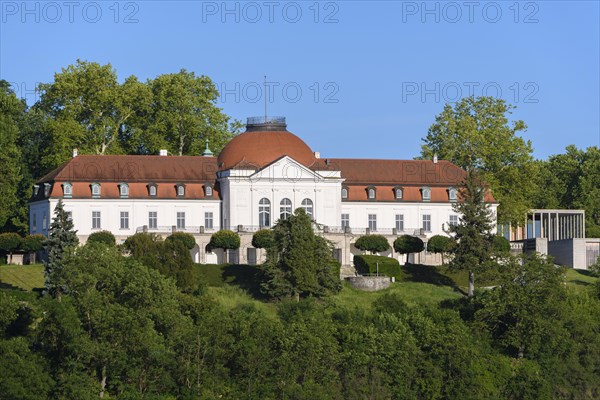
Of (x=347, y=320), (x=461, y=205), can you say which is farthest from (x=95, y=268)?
(x=461, y=205)

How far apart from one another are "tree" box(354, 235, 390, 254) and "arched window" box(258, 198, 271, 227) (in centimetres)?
498

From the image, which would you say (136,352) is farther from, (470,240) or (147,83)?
(147,83)

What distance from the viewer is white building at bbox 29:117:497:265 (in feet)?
294

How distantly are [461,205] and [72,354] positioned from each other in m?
27.1

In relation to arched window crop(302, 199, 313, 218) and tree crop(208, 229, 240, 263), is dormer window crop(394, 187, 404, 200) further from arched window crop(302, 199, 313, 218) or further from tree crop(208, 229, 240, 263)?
tree crop(208, 229, 240, 263)

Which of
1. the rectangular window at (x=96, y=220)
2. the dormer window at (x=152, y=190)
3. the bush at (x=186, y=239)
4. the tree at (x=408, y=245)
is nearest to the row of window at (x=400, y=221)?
the tree at (x=408, y=245)

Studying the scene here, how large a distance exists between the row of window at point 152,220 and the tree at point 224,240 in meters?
3.39

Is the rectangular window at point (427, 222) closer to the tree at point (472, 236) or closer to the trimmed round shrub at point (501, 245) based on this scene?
the trimmed round shrub at point (501, 245)

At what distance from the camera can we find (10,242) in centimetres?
8588

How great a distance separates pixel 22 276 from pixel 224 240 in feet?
37.4

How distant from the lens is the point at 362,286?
3248 inches

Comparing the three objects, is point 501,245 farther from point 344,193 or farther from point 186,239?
point 186,239

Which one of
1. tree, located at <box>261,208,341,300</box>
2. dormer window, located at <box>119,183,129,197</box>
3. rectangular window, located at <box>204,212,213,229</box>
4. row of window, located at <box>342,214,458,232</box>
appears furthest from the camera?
row of window, located at <box>342,214,458,232</box>

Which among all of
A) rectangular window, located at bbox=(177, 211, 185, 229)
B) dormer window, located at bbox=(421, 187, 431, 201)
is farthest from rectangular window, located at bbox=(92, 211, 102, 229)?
dormer window, located at bbox=(421, 187, 431, 201)
